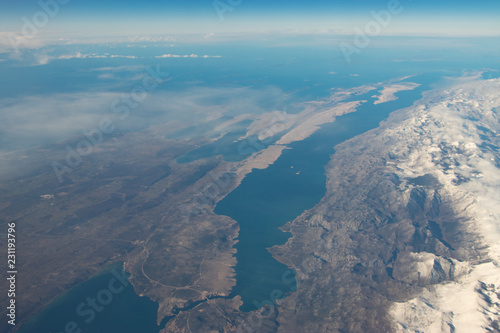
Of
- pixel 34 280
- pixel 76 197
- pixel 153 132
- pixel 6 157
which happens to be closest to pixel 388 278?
pixel 34 280

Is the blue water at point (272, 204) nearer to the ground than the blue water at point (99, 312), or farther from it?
nearer to the ground

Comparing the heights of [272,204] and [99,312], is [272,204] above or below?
below

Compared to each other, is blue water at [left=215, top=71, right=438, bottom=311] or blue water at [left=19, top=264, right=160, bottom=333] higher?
blue water at [left=19, top=264, right=160, bottom=333]

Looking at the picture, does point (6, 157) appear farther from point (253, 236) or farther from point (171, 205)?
point (253, 236)

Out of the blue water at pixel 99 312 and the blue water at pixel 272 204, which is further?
the blue water at pixel 272 204

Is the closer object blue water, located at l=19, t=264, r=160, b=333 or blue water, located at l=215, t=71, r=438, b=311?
blue water, located at l=19, t=264, r=160, b=333
